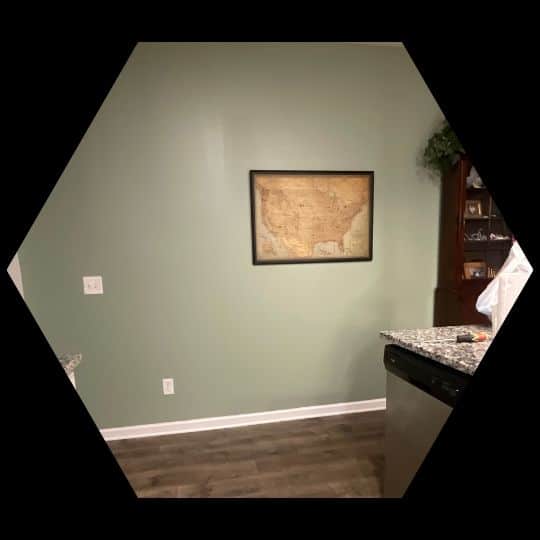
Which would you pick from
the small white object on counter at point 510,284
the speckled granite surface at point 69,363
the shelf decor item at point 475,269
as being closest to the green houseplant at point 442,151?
the shelf decor item at point 475,269

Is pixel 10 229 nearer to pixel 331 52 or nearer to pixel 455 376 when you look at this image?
pixel 455 376

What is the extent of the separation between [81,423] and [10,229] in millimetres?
238

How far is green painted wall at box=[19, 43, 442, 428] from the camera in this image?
7.58ft

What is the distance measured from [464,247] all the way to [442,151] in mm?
799

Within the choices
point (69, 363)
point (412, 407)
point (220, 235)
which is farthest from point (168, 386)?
point (412, 407)

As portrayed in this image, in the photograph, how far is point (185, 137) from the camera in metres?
2.36

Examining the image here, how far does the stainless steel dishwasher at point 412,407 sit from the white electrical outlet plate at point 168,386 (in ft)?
5.08

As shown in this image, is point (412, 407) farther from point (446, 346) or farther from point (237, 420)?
point (237, 420)

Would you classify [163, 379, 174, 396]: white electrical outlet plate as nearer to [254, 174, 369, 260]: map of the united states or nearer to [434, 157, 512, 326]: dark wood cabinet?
[254, 174, 369, 260]: map of the united states

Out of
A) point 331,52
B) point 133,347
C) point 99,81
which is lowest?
→ point 133,347

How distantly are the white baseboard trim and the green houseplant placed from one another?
1927mm

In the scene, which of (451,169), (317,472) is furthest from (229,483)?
(451,169)

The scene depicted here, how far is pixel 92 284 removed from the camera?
→ 2.37 metres

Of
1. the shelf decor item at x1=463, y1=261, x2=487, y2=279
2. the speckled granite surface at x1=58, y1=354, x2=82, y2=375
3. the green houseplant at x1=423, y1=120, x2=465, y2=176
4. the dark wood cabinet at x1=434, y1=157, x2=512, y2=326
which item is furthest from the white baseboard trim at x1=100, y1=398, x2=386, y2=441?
the green houseplant at x1=423, y1=120, x2=465, y2=176
